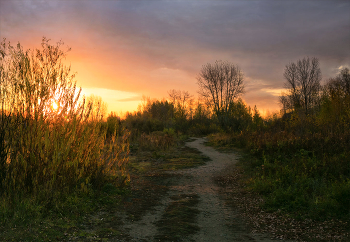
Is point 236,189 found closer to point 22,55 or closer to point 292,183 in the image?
point 292,183

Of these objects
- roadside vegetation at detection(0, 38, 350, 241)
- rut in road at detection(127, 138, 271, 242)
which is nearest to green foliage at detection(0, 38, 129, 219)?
roadside vegetation at detection(0, 38, 350, 241)

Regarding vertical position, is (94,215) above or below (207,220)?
above

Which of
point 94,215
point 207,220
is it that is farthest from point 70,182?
point 207,220

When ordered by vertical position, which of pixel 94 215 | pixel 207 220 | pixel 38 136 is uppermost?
pixel 38 136

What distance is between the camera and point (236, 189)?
28.0 ft

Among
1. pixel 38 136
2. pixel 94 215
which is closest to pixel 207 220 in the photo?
pixel 94 215

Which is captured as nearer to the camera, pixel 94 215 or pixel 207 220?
pixel 94 215

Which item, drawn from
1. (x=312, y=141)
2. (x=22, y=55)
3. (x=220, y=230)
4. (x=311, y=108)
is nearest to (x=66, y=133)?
(x=22, y=55)

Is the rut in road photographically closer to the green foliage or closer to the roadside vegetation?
the roadside vegetation

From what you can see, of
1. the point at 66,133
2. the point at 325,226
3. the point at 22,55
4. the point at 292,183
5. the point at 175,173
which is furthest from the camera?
the point at 175,173

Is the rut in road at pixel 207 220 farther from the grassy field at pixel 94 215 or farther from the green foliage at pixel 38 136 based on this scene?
the green foliage at pixel 38 136

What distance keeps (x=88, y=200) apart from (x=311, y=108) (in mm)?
40973

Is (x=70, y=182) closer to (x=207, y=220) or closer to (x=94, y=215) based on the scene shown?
(x=94, y=215)

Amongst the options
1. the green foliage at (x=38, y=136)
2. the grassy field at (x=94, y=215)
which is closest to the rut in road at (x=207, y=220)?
the grassy field at (x=94, y=215)
